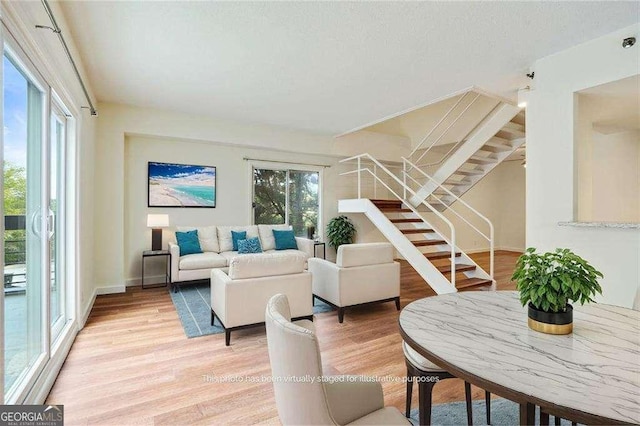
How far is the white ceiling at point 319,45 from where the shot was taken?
7.43ft

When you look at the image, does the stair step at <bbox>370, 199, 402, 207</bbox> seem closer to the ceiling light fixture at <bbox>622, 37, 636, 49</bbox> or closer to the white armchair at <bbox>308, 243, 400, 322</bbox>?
the white armchair at <bbox>308, 243, 400, 322</bbox>

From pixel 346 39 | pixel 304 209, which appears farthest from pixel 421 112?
pixel 346 39

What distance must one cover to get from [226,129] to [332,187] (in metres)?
2.59

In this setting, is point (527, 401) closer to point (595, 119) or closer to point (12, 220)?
point (12, 220)

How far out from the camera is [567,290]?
1.13 m

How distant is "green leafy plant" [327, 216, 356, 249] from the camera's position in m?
6.43

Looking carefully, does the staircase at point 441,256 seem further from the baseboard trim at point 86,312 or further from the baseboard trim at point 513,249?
the baseboard trim at point 513,249

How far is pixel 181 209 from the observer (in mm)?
5238

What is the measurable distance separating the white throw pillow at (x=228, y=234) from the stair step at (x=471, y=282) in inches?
131

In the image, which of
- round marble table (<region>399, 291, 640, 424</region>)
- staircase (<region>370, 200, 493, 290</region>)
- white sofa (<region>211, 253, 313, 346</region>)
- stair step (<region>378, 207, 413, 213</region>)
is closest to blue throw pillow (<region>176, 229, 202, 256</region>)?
white sofa (<region>211, 253, 313, 346</region>)

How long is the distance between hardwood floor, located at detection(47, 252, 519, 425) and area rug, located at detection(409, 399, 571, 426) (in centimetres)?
Answer: 11

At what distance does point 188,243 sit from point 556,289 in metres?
4.70

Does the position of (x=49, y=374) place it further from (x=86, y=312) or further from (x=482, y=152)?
(x=482, y=152)

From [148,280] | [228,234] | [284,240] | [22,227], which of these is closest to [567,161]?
[284,240]
